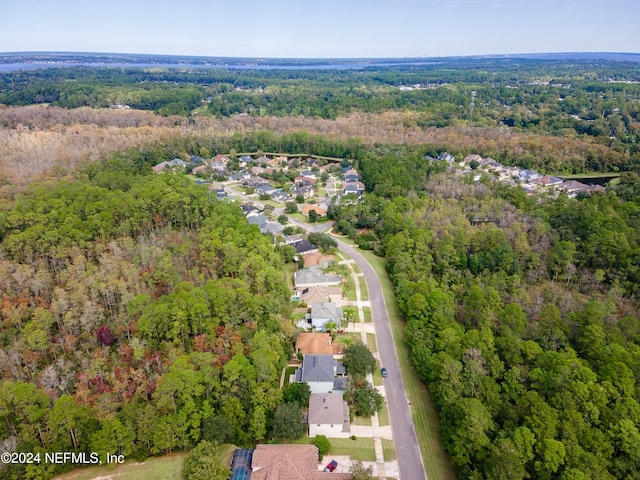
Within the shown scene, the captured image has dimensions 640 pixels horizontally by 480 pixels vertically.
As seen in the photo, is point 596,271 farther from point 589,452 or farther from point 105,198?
point 105,198

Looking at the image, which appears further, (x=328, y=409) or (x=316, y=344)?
(x=316, y=344)

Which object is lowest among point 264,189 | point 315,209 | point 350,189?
point 315,209

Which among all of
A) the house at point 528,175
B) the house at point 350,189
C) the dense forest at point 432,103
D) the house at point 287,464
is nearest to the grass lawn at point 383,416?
the house at point 287,464

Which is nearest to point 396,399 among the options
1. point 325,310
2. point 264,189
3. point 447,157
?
point 325,310

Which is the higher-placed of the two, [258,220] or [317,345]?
[258,220]

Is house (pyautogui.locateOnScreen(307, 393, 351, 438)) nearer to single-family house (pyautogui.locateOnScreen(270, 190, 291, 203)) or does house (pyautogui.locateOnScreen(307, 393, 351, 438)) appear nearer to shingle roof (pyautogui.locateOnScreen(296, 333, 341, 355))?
shingle roof (pyautogui.locateOnScreen(296, 333, 341, 355))

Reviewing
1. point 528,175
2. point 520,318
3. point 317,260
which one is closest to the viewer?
point 520,318

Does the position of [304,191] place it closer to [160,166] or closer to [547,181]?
[160,166]

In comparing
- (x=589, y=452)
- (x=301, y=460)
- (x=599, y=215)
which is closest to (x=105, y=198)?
(x=301, y=460)
